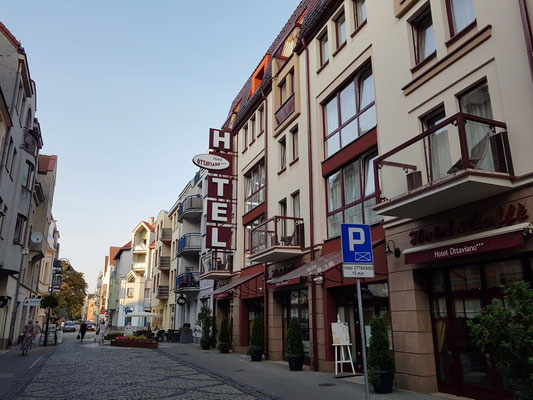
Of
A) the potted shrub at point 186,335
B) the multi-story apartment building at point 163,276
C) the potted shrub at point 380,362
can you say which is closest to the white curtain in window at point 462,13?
the potted shrub at point 380,362

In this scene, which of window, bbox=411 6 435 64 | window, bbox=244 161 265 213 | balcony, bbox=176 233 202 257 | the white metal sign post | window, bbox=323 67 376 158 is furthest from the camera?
balcony, bbox=176 233 202 257

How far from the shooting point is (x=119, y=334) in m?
32.3

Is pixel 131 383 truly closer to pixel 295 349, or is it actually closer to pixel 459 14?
pixel 295 349

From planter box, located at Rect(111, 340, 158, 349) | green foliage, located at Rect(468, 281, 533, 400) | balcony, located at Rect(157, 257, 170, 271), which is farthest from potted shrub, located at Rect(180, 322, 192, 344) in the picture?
green foliage, located at Rect(468, 281, 533, 400)

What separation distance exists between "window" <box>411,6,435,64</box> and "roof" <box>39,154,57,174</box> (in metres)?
31.4

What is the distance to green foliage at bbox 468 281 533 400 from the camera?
18.2 feet

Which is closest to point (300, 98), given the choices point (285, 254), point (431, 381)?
point (285, 254)

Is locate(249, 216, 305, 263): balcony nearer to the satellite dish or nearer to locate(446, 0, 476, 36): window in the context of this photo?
locate(446, 0, 476, 36): window

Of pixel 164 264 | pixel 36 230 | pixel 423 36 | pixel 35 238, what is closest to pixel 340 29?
pixel 423 36

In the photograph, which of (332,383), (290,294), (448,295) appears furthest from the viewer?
(290,294)

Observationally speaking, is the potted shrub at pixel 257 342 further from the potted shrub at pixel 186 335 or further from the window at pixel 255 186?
the potted shrub at pixel 186 335

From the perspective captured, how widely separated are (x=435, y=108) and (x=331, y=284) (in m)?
6.29

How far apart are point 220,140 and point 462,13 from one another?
1633cm

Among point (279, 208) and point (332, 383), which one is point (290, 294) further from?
point (332, 383)
